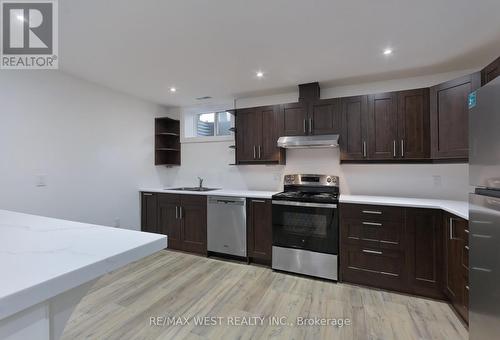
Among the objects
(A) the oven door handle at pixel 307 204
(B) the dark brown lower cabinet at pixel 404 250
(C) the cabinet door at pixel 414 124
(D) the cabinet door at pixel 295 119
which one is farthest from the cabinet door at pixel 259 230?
(C) the cabinet door at pixel 414 124

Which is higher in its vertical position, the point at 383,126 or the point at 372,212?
the point at 383,126

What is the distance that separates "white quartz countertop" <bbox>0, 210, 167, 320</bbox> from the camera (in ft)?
1.89

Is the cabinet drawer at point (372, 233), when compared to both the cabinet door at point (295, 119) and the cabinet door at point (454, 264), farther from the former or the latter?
the cabinet door at point (295, 119)

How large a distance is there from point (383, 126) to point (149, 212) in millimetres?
3659

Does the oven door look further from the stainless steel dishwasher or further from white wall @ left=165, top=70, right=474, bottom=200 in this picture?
white wall @ left=165, top=70, right=474, bottom=200

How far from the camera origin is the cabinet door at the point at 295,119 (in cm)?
319

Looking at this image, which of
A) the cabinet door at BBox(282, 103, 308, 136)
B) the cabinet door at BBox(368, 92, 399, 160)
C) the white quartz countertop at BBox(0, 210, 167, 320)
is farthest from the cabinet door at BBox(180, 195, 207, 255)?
the cabinet door at BBox(368, 92, 399, 160)

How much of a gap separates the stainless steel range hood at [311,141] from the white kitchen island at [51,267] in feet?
7.87

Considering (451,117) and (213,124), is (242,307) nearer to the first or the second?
(451,117)

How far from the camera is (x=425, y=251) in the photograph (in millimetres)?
2332

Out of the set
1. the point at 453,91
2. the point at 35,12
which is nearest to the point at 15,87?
the point at 35,12

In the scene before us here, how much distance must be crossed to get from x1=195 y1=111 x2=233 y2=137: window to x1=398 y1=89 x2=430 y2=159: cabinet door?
2.49 m

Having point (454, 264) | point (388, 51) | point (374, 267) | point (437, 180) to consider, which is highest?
point (388, 51)

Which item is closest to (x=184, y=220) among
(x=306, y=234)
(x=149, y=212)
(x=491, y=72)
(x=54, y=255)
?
(x=149, y=212)
